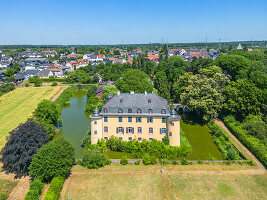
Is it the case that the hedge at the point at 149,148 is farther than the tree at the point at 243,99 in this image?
No

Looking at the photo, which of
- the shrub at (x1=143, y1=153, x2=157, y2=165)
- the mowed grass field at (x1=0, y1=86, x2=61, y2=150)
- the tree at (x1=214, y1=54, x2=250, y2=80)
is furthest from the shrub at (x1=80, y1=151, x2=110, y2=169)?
the tree at (x1=214, y1=54, x2=250, y2=80)

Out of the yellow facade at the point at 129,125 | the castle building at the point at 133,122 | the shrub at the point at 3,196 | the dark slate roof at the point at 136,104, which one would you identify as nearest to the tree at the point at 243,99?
the dark slate roof at the point at 136,104

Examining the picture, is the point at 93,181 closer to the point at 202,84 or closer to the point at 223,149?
the point at 223,149

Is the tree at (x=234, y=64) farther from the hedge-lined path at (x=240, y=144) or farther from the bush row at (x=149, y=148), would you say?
the bush row at (x=149, y=148)

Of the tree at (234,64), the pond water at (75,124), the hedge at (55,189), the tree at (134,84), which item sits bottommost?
the hedge at (55,189)

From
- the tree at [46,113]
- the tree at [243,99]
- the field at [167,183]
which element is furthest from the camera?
the tree at [243,99]

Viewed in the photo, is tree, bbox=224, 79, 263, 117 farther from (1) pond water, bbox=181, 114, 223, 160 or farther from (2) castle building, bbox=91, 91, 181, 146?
(2) castle building, bbox=91, 91, 181, 146

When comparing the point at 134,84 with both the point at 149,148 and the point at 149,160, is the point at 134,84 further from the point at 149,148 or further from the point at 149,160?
the point at 149,160
